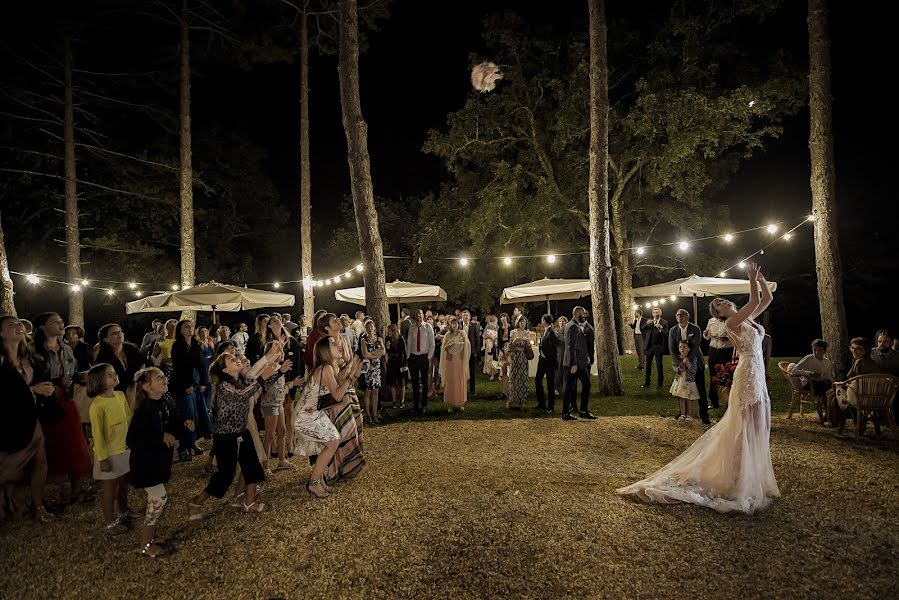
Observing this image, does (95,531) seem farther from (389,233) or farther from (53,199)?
(389,233)

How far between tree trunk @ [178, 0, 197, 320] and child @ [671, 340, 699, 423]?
11854mm

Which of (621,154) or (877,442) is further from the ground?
(621,154)

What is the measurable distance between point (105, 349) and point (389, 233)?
21169 millimetres

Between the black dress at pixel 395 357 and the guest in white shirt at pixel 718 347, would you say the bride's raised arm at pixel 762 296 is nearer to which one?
the guest in white shirt at pixel 718 347

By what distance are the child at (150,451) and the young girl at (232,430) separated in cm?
41

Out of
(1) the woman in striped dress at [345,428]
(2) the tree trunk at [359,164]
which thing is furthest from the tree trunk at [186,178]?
(1) the woman in striped dress at [345,428]

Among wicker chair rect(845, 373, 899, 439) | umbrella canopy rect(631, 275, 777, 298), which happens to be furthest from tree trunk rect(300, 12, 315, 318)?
wicker chair rect(845, 373, 899, 439)

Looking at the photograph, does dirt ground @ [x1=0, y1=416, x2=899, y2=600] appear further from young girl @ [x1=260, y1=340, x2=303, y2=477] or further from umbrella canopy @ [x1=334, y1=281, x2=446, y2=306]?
umbrella canopy @ [x1=334, y1=281, x2=446, y2=306]

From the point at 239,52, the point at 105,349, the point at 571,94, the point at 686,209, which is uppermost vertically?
the point at 239,52

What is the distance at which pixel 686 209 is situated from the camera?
19.5 metres

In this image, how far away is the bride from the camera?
14.6 feet

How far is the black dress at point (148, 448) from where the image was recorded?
148 inches

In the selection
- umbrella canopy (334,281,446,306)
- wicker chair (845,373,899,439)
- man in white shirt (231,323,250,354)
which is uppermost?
umbrella canopy (334,281,446,306)

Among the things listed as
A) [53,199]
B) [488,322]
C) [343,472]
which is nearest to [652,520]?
[343,472]
